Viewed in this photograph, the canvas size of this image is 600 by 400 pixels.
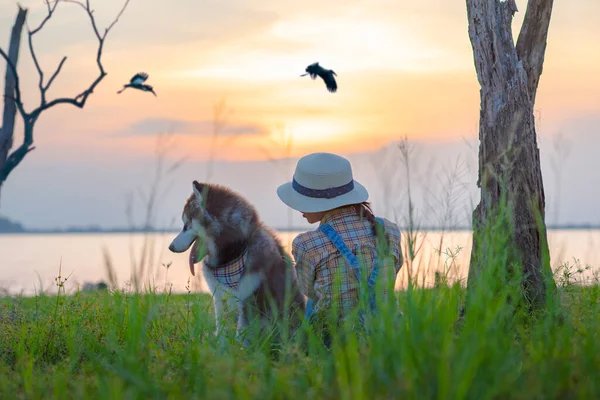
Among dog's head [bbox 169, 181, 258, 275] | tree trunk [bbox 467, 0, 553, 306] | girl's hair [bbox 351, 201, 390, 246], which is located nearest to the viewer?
girl's hair [bbox 351, 201, 390, 246]

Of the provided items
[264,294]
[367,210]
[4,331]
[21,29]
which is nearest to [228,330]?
[264,294]

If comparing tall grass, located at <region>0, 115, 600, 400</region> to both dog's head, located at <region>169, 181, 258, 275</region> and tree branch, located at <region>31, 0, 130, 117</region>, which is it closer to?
dog's head, located at <region>169, 181, 258, 275</region>

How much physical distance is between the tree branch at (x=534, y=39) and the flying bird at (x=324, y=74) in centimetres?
170

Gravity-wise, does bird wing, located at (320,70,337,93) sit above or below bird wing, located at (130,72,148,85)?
below

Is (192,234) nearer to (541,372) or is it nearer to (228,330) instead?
(228,330)

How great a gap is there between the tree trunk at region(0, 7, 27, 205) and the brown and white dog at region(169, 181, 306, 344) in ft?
21.2

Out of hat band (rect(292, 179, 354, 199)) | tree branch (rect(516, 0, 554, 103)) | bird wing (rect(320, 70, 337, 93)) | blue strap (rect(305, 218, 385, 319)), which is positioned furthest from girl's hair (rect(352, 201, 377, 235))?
tree branch (rect(516, 0, 554, 103))

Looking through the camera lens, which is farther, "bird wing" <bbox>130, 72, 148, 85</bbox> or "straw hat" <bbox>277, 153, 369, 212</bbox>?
"bird wing" <bbox>130, 72, 148, 85</bbox>

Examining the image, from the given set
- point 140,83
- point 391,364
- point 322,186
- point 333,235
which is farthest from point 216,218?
point 140,83

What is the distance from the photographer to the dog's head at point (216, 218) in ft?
17.8

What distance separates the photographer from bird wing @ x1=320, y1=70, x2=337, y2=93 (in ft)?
20.5

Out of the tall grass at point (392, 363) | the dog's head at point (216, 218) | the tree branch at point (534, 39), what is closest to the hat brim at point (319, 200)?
the dog's head at point (216, 218)

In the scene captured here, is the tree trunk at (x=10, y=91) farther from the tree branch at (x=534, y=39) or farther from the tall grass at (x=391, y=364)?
the tree branch at (x=534, y=39)

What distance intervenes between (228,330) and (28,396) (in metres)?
1.33
